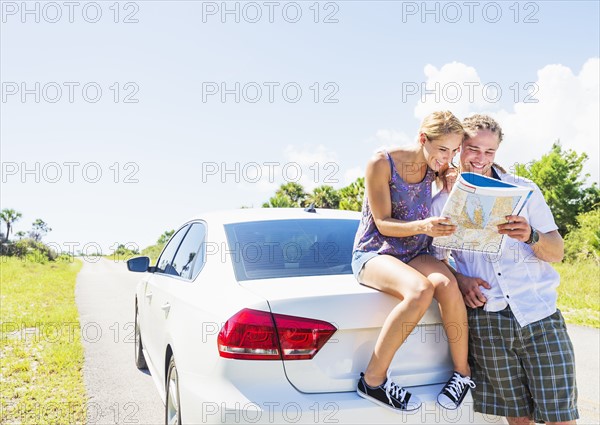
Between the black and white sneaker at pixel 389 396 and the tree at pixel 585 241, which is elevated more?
the black and white sneaker at pixel 389 396

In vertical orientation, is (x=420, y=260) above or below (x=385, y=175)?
below

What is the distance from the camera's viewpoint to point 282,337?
8.37ft

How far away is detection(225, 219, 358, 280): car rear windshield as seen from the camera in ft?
10.4

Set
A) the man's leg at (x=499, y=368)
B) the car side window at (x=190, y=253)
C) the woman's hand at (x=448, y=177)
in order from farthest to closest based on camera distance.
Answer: the car side window at (x=190, y=253) < the woman's hand at (x=448, y=177) < the man's leg at (x=499, y=368)

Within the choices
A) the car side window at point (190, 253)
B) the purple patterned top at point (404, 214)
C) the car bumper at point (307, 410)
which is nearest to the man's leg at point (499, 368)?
the car bumper at point (307, 410)

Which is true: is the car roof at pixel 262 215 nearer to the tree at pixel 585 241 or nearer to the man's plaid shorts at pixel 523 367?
the man's plaid shorts at pixel 523 367

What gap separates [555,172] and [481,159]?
49808 mm

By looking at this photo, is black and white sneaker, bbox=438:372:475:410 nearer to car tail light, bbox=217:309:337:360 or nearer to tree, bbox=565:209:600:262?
car tail light, bbox=217:309:337:360

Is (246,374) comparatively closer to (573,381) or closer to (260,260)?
(260,260)

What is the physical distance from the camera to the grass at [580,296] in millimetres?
9492

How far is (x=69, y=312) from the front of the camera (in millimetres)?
11422

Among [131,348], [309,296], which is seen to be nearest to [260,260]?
[309,296]

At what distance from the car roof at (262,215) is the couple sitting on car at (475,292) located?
1.13 meters

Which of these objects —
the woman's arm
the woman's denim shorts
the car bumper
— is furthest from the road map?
the car bumper
